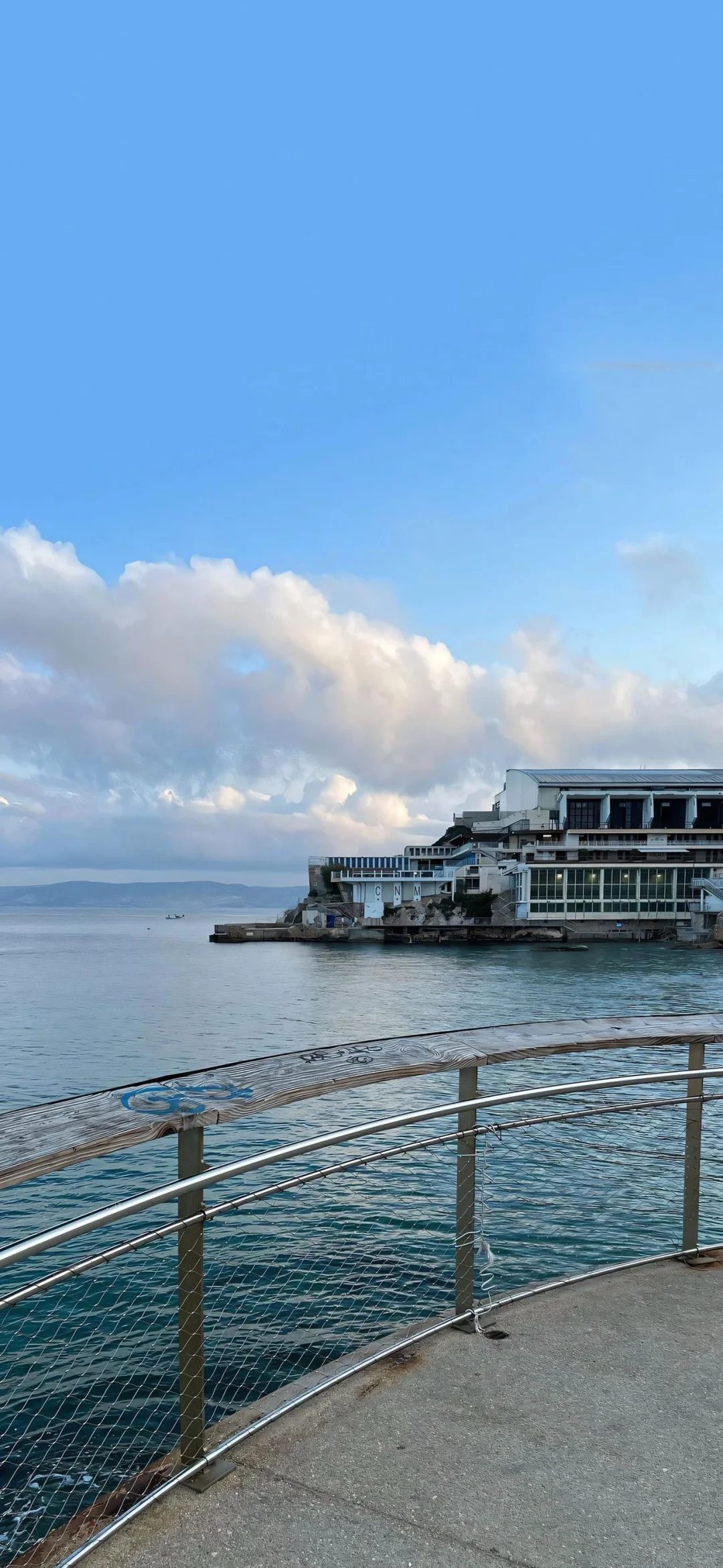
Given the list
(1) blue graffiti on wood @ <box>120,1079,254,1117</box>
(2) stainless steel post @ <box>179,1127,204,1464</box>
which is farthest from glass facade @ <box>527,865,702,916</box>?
(2) stainless steel post @ <box>179,1127,204,1464</box>

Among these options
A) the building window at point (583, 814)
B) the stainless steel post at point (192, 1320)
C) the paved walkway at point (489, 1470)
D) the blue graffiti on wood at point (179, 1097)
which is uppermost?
the building window at point (583, 814)

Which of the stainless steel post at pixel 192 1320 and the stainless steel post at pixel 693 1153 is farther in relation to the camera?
the stainless steel post at pixel 693 1153

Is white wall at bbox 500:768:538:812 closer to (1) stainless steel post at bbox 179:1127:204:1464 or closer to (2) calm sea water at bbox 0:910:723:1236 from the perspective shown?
(2) calm sea water at bbox 0:910:723:1236

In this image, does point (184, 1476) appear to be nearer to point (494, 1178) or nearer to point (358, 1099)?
point (494, 1178)

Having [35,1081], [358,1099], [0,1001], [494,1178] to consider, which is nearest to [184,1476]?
[494,1178]

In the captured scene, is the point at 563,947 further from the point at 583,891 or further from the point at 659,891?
the point at 659,891

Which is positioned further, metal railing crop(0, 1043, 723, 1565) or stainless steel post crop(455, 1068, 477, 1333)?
stainless steel post crop(455, 1068, 477, 1333)

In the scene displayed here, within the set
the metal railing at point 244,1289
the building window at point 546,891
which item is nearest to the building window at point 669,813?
the building window at point 546,891

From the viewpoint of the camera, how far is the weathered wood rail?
8.91 feet

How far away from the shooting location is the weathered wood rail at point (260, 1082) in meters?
2.72

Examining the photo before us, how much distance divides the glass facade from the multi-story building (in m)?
0.09

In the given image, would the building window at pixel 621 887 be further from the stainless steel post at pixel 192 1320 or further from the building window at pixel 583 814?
the stainless steel post at pixel 192 1320

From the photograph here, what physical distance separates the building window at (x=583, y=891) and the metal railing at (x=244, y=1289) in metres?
80.4

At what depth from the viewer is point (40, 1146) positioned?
8.70 ft
